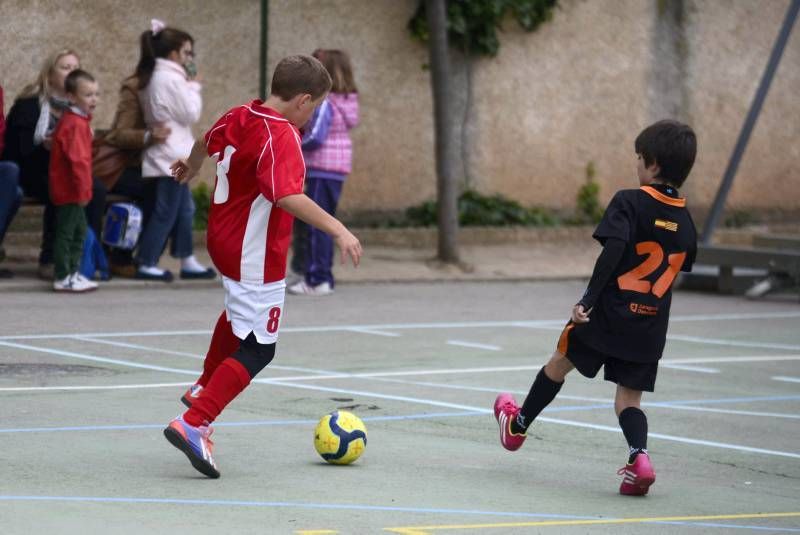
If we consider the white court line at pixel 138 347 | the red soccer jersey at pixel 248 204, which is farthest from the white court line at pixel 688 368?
the red soccer jersey at pixel 248 204

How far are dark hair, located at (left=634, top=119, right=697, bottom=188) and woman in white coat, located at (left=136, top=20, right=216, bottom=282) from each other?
7.27m

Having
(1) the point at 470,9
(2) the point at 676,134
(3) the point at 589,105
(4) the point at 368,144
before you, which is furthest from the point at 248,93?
(2) the point at 676,134

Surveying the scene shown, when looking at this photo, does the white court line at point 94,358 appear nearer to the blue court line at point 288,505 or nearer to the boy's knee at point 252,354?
the boy's knee at point 252,354

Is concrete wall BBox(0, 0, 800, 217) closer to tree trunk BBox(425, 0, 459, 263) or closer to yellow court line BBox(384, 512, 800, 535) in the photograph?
tree trunk BBox(425, 0, 459, 263)

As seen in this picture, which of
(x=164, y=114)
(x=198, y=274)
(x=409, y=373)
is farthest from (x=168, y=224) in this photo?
(x=409, y=373)

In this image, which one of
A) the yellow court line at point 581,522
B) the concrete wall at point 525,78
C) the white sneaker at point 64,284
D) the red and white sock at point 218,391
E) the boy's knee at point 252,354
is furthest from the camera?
the concrete wall at point 525,78

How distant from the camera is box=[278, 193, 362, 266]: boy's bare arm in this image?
6000 mm

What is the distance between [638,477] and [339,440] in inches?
48.9

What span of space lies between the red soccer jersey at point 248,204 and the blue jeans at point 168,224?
23.0 feet

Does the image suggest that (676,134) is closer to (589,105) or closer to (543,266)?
(543,266)

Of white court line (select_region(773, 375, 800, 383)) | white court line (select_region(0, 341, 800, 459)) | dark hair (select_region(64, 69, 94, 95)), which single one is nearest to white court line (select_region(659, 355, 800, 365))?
white court line (select_region(773, 375, 800, 383))

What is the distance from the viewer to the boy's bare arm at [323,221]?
236 inches

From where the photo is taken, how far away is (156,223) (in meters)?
13.4

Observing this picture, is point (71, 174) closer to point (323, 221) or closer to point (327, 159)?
point (327, 159)
